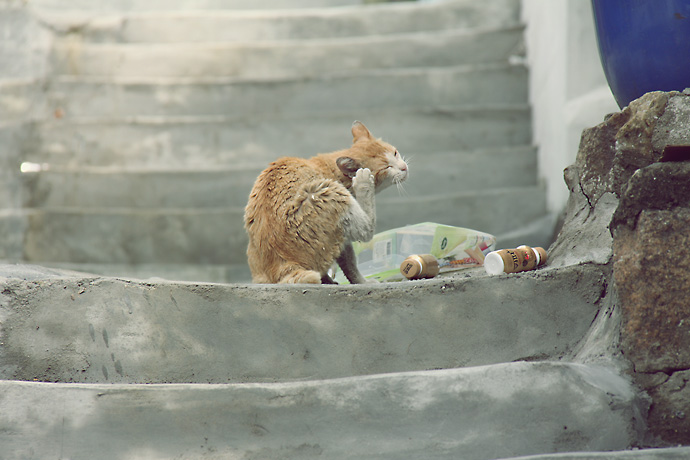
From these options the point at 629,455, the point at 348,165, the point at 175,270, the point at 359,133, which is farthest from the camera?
the point at 175,270

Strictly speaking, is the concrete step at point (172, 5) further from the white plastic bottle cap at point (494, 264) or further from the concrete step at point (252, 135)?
the white plastic bottle cap at point (494, 264)

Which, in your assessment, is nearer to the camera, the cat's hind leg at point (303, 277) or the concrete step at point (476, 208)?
the cat's hind leg at point (303, 277)

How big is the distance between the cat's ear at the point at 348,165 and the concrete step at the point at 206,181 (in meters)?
1.63

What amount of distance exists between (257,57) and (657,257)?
374 centimetres

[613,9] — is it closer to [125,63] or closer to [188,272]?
[188,272]

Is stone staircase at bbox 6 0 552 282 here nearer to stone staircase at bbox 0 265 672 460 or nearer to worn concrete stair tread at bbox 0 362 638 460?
stone staircase at bbox 0 265 672 460

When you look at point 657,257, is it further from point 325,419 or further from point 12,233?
point 12,233

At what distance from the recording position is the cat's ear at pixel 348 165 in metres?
2.55

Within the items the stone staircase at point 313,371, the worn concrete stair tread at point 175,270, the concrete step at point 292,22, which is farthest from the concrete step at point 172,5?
the stone staircase at point 313,371

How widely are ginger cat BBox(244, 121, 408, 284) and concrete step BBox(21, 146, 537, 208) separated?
5.71 ft

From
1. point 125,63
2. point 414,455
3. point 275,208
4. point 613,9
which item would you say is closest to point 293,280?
point 275,208

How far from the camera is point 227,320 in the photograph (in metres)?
1.94

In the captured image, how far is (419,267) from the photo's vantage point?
246 centimetres

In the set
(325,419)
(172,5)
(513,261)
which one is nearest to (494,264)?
(513,261)
